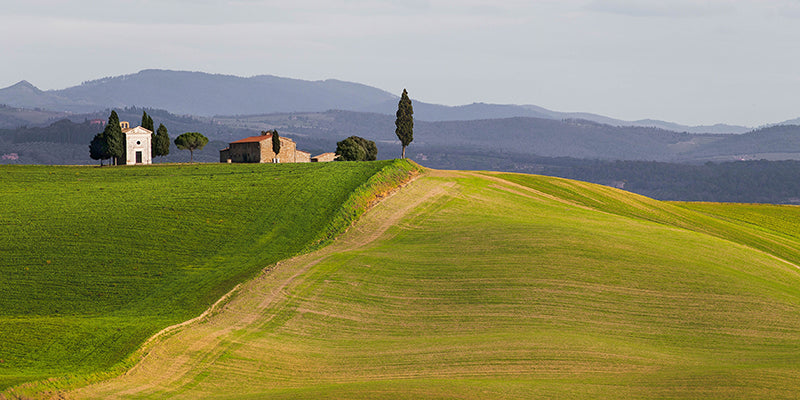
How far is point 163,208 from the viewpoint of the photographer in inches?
3068

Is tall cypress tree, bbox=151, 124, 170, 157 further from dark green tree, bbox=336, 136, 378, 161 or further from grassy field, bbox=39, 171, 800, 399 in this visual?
grassy field, bbox=39, 171, 800, 399

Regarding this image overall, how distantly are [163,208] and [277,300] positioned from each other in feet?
95.1

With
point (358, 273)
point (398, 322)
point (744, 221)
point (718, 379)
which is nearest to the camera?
point (718, 379)

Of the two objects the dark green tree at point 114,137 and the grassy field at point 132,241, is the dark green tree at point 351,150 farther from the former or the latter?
the dark green tree at point 114,137

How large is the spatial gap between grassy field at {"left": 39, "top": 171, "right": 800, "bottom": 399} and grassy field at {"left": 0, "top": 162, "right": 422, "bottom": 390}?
11.8 ft

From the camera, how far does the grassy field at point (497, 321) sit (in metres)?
36.9

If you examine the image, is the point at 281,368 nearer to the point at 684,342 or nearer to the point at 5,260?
the point at 684,342

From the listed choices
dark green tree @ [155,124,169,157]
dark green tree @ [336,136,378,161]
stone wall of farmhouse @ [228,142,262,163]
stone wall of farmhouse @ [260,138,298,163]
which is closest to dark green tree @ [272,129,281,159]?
stone wall of farmhouse @ [260,138,298,163]

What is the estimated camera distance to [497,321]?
158 feet

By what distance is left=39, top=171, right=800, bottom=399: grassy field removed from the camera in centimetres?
3688

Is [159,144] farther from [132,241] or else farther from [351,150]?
[132,241]

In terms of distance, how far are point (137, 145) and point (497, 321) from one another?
84136mm

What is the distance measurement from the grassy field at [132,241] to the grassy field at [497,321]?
11.8 ft

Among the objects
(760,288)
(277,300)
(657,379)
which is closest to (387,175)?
(277,300)
